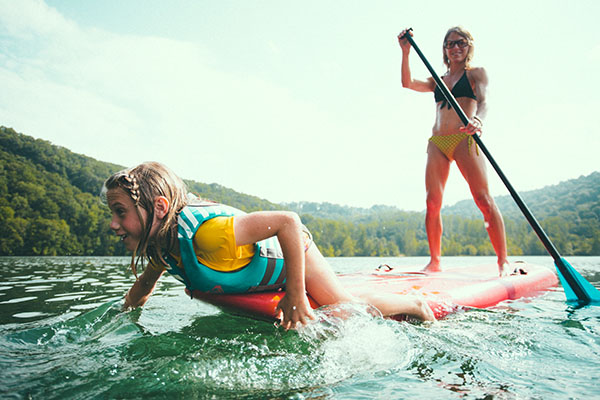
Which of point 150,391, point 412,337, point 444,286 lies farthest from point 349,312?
point 444,286

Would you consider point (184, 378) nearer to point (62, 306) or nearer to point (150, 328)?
point (150, 328)

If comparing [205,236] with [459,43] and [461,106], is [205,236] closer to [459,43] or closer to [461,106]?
[461,106]

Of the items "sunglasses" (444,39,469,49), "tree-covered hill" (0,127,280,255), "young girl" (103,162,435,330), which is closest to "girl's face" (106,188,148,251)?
"young girl" (103,162,435,330)

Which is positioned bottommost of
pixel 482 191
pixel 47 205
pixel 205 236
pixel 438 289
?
pixel 438 289

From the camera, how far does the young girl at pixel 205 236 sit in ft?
6.08

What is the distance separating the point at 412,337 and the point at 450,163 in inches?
114

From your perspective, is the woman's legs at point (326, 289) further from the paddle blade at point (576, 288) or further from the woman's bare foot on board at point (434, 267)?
the paddle blade at point (576, 288)

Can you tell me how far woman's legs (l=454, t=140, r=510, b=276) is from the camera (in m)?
3.99

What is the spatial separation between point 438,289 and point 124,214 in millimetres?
2695

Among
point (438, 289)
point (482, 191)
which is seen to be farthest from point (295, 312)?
point (482, 191)

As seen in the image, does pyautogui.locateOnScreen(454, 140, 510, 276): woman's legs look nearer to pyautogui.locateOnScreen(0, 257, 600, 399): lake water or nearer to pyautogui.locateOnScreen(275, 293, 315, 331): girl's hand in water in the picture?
pyautogui.locateOnScreen(0, 257, 600, 399): lake water

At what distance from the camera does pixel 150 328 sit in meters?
2.45

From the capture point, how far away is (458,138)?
4145 millimetres

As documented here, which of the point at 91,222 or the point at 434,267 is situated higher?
the point at 91,222
